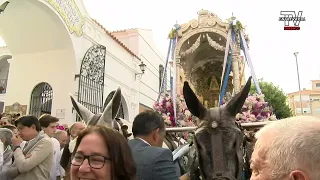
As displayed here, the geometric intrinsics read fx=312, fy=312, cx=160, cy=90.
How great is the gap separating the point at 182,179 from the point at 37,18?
33.4 feet

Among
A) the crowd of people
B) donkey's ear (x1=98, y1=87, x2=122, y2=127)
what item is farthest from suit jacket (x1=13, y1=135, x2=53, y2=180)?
donkey's ear (x1=98, y1=87, x2=122, y2=127)

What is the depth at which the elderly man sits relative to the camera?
1.14m

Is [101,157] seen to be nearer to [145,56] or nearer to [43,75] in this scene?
[43,75]

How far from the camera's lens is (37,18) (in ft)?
38.8

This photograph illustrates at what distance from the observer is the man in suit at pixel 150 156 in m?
2.61

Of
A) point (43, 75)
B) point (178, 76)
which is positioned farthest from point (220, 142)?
point (43, 75)

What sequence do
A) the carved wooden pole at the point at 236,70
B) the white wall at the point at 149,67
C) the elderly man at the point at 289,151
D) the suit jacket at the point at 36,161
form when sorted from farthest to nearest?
the white wall at the point at 149,67 < the carved wooden pole at the point at 236,70 < the suit jacket at the point at 36,161 < the elderly man at the point at 289,151

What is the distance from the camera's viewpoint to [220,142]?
3227 mm

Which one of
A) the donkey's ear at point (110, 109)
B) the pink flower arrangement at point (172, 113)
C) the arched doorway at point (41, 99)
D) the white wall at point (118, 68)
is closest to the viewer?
the donkey's ear at point (110, 109)

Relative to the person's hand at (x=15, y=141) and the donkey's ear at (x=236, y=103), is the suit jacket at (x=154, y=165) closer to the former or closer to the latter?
the donkey's ear at (x=236, y=103)

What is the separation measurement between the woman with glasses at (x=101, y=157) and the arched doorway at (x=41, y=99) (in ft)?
39.7

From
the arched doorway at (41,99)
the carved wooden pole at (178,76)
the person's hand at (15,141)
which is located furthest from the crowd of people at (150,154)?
the arched doorway at (41,99)

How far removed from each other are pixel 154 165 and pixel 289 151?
1.58 meters

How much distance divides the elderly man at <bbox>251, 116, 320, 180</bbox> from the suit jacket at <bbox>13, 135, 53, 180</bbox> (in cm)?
337
